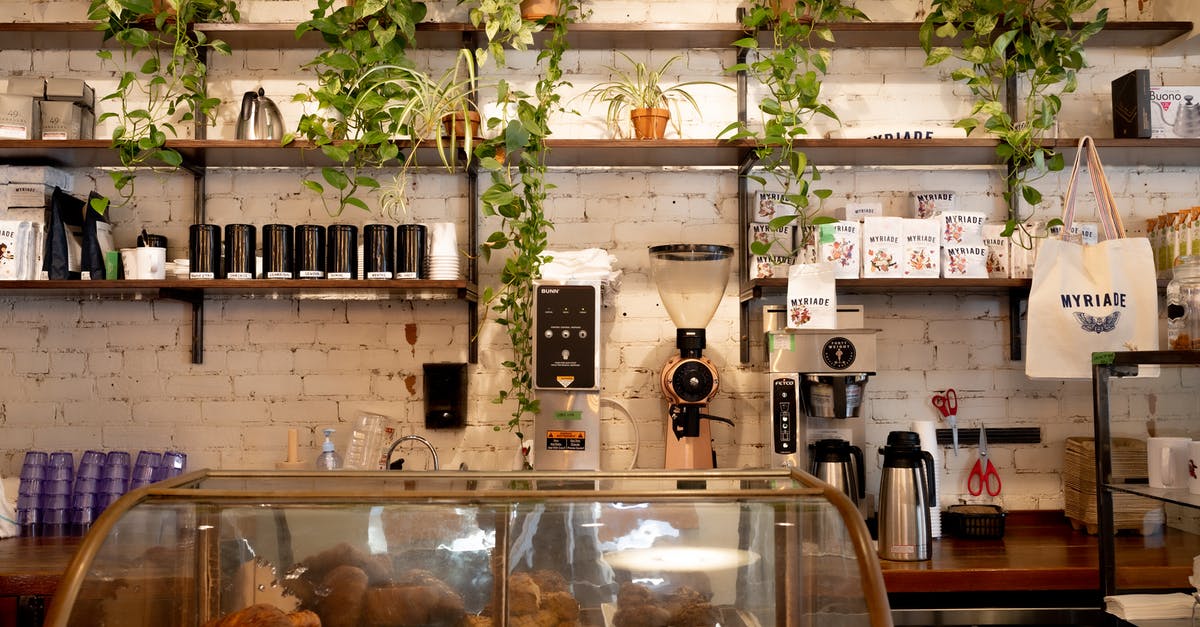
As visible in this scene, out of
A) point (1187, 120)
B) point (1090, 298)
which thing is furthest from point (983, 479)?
point (1187, 120)

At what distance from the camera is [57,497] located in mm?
3436

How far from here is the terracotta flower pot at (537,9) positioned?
3.49 meters

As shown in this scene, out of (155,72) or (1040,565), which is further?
(155,72)

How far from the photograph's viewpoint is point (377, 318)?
3738mm

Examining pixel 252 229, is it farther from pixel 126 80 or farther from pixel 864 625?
pixel 864 625

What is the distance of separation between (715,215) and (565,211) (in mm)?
564

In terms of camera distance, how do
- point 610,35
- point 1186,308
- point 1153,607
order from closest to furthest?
1. point 1153,607
2. point 1186,308
3. point 610,35

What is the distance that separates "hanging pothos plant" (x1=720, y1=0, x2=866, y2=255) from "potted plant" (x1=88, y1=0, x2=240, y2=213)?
1854 mm

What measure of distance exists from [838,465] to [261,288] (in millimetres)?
2002

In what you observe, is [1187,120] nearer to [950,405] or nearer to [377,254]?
[950,405]

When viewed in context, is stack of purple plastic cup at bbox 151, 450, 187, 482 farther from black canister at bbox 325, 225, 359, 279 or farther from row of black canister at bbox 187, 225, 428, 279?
black canister at bbox 325, 225, 359, 279

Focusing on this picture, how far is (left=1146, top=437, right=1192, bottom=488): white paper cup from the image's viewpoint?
248 cm

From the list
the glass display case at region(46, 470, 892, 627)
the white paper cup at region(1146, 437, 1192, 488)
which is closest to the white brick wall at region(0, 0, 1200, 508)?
the white paper cup at region(1146, 437, 1192, 488)

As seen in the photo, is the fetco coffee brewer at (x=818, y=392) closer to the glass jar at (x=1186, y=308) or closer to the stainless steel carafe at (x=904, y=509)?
the stainless steel carafe at (x=904, y=509)
